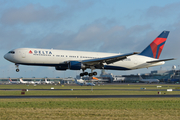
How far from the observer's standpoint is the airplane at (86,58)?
184 feet

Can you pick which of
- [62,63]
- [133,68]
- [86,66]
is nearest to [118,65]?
[133,68]

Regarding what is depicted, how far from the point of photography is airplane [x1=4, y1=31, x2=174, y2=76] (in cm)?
5612

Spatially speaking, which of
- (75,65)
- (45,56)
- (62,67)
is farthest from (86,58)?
(45,56)

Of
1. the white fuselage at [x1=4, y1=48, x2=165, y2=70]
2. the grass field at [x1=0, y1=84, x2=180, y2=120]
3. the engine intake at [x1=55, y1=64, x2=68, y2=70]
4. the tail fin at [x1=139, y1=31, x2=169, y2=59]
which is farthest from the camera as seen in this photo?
the tail fin at [x1=139, y1=31, x2=169, y2=59]

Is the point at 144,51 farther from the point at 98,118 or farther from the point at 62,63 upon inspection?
the point at 98,118

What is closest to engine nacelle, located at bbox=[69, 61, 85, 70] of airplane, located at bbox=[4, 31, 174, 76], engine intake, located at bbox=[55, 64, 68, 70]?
airplane, located at bbox=[4, 31, 174, 76]

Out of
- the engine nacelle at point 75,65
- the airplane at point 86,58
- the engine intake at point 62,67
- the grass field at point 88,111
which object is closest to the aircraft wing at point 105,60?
the airplane at point 86,58

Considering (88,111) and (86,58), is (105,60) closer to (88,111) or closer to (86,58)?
(86,58)

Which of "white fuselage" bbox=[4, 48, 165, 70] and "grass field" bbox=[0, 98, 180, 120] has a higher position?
"white fuselage" bbox=[4, 48, 165, 70]

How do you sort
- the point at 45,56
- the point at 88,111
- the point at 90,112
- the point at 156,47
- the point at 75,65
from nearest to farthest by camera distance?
1. the point at 90,112
2. the point at 88,111
3. the point at 45,56
4. the point at 75,65
5. the point at 156,47

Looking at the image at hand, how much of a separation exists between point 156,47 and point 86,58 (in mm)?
22629

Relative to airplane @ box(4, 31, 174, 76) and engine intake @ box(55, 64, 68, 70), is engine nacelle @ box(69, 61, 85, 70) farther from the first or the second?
engine intake @ box(55, 64, 68, 70)

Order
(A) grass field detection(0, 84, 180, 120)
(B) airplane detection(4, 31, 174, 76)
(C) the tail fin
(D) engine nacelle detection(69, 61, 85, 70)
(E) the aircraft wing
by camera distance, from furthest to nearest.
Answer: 1. (C) the tail fin
2. (E) the aircraft wing
3. (D) engine nacelle detection(69, 61, 85, 70)
4. (B) airplane detection(4, 31, 174, 76)
5. (A) grass field detection(0, 84, 180, 120)

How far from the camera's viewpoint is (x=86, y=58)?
201 ft
